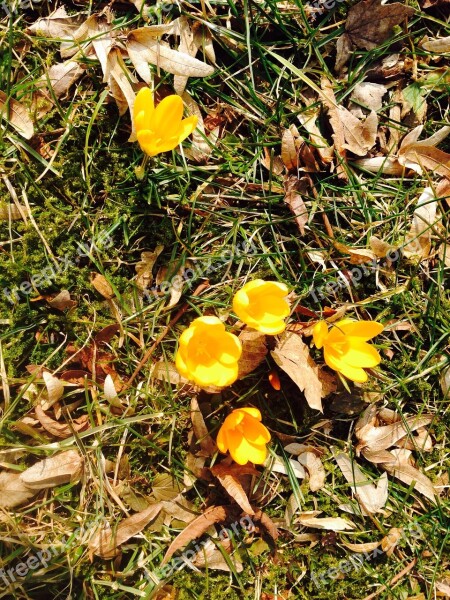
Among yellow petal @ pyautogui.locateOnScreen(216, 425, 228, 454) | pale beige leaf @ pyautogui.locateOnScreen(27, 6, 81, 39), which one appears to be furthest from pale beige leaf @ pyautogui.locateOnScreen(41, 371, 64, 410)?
pale beige leaf @ pyautogui.locateOnScreen(27, 6, 81, 39)

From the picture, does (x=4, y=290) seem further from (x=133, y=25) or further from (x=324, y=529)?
(x=324, y=529)

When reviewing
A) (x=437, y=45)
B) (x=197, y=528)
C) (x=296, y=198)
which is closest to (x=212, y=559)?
(x=197, y=528)

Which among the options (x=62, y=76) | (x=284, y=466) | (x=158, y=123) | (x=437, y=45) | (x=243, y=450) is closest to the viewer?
(x=158, y=123)

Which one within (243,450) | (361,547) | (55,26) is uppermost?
(55,26)

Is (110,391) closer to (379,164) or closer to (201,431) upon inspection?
(201,431)

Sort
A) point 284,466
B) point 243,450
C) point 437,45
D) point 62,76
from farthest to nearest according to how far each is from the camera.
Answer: point 437,45, point 284,466, point 62,76, point 243,450

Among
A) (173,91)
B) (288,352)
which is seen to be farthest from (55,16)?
(288,352)
